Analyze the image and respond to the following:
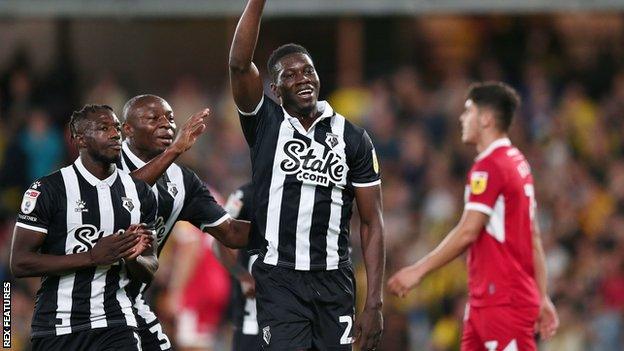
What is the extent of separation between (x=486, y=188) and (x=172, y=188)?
211 centimetres

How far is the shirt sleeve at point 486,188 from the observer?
800 cm

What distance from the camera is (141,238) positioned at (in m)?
6.51

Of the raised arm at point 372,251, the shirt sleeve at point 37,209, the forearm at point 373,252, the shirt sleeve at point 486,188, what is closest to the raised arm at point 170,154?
the shirt sleeve at point 37,209

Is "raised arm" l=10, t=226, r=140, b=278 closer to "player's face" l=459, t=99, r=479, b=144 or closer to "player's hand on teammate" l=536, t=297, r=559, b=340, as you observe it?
"player's face" l=459, t=99, r=479, b=144

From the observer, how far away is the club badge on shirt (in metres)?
8.04

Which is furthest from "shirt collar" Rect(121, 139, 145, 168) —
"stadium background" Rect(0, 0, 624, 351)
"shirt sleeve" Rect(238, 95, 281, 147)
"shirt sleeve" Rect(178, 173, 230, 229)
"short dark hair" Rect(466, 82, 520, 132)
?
"stadium background" Rect(0, 0, 624, 351)

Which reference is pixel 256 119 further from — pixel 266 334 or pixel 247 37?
pixel 266 334

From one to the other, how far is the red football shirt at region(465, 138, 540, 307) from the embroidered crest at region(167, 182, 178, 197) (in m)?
1.99

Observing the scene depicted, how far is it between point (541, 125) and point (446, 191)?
1.69 metres

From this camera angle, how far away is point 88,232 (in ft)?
21.6

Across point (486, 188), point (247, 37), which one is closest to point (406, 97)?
point (486, 188)

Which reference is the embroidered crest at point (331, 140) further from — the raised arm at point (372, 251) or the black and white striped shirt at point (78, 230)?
the black and white striped shirt at point (78, 230)

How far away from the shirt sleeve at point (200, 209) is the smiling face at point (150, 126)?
1.08ft

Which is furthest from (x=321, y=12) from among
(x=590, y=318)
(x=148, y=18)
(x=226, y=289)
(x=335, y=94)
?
(x=590, y=318)
